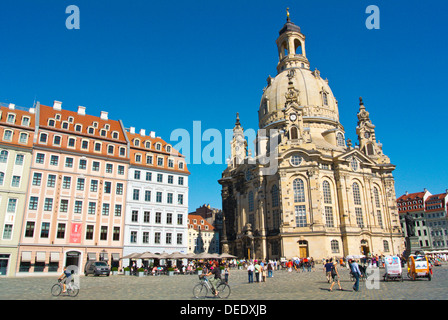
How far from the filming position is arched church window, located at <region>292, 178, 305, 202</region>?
188ft

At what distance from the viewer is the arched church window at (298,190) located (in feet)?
188

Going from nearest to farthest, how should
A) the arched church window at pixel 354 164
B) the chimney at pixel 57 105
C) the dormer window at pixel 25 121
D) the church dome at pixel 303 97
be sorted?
the dormer window at pixel 25 121 → the chimney at pixel 57 105 → the arched church window at pixel 354 164 → the church dome at pixel 303 97

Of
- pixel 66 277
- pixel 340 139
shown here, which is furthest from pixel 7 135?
pixel 340 139

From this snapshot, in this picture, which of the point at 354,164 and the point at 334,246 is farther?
the point at 354,164

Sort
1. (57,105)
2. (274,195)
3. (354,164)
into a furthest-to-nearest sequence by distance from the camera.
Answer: (354,164) → (274,195) → (57,105)

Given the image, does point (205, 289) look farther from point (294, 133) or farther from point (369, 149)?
point (369, 149)

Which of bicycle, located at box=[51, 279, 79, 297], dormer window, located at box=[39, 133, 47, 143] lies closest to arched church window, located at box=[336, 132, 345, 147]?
dormer window, located at box=[39, 133, 47, 143]

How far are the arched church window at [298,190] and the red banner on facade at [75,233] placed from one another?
33885 millimetres

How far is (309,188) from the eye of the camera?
56656mm

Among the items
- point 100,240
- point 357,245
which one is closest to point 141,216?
point 100,240

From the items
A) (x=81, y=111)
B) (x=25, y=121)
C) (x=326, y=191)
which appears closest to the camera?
(x=25, y=121)

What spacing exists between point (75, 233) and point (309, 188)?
3625 centimetres

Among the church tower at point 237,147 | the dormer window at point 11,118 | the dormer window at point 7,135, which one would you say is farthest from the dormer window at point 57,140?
the church tower at point 237,147

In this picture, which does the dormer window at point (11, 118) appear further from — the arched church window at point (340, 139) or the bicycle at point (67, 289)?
the arched church window at point (340, 139)
